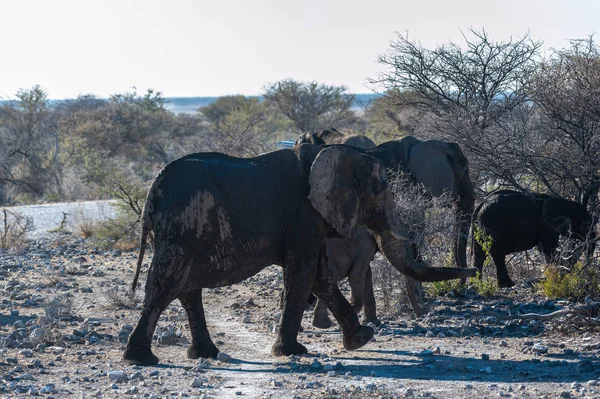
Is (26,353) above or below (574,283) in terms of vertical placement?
below

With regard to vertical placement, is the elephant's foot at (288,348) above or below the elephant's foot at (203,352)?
above

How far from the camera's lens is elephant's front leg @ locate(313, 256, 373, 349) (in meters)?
8.96

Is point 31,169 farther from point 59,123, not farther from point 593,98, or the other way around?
point 593,98

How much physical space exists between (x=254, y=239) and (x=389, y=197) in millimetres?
1387

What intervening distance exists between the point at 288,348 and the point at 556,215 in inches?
202

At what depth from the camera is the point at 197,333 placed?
883 cm

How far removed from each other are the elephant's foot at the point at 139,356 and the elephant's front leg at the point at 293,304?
3.87ft

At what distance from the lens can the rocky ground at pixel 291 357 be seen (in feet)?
24.7

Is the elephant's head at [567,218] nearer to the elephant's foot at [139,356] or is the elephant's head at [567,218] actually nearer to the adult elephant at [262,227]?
the adult elephant at [262,227]

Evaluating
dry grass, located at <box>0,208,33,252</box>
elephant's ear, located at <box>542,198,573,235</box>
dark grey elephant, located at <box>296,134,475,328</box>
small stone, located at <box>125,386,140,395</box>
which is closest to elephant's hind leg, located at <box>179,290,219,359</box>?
small stone, located at <box>125,386,140,395</box>

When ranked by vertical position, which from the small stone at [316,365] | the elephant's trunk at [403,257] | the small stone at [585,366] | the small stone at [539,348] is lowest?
the small stone at [316,365]

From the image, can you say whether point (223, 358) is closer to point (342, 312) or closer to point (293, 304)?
point (293, 304)

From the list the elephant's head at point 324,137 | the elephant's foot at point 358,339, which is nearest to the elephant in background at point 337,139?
the elephant's head at point 324,137

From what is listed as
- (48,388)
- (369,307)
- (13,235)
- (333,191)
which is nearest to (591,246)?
(369,307)
